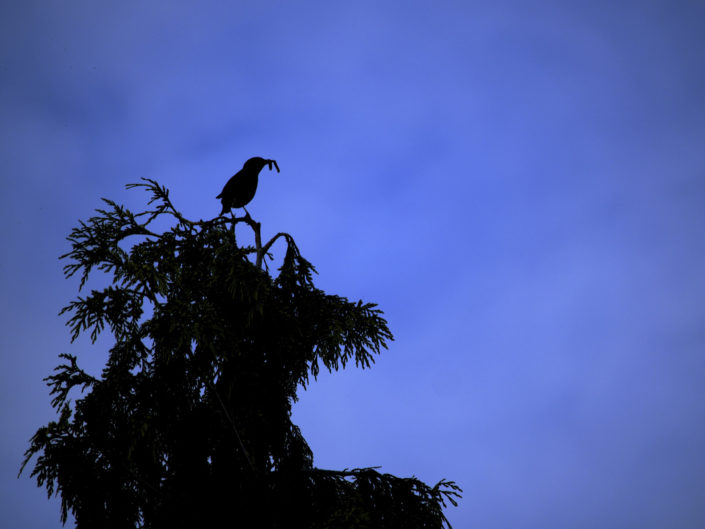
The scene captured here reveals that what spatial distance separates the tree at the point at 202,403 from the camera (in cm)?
606

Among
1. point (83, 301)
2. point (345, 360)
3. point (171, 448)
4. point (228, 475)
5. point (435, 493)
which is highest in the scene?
point (83, 301)

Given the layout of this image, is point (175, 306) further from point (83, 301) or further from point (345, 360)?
point (345, 360)

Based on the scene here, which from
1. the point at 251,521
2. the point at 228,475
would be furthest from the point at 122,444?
the point at 251,521

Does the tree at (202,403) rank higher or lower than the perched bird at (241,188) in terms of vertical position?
lower

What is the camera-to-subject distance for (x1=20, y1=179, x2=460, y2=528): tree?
6.06 metres

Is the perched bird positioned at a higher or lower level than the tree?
higher

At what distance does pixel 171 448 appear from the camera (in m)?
6.52

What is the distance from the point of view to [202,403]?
6773 millimetres

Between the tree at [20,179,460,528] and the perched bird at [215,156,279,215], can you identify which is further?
the perched bird at [215,156,279,215]

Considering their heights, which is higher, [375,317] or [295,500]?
[375,317]

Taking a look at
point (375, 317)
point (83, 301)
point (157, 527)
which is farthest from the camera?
point (375, 317)

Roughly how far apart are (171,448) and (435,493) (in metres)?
3.13

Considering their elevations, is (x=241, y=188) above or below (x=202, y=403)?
above

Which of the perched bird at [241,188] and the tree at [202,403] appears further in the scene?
the perched bird at [241,188]
